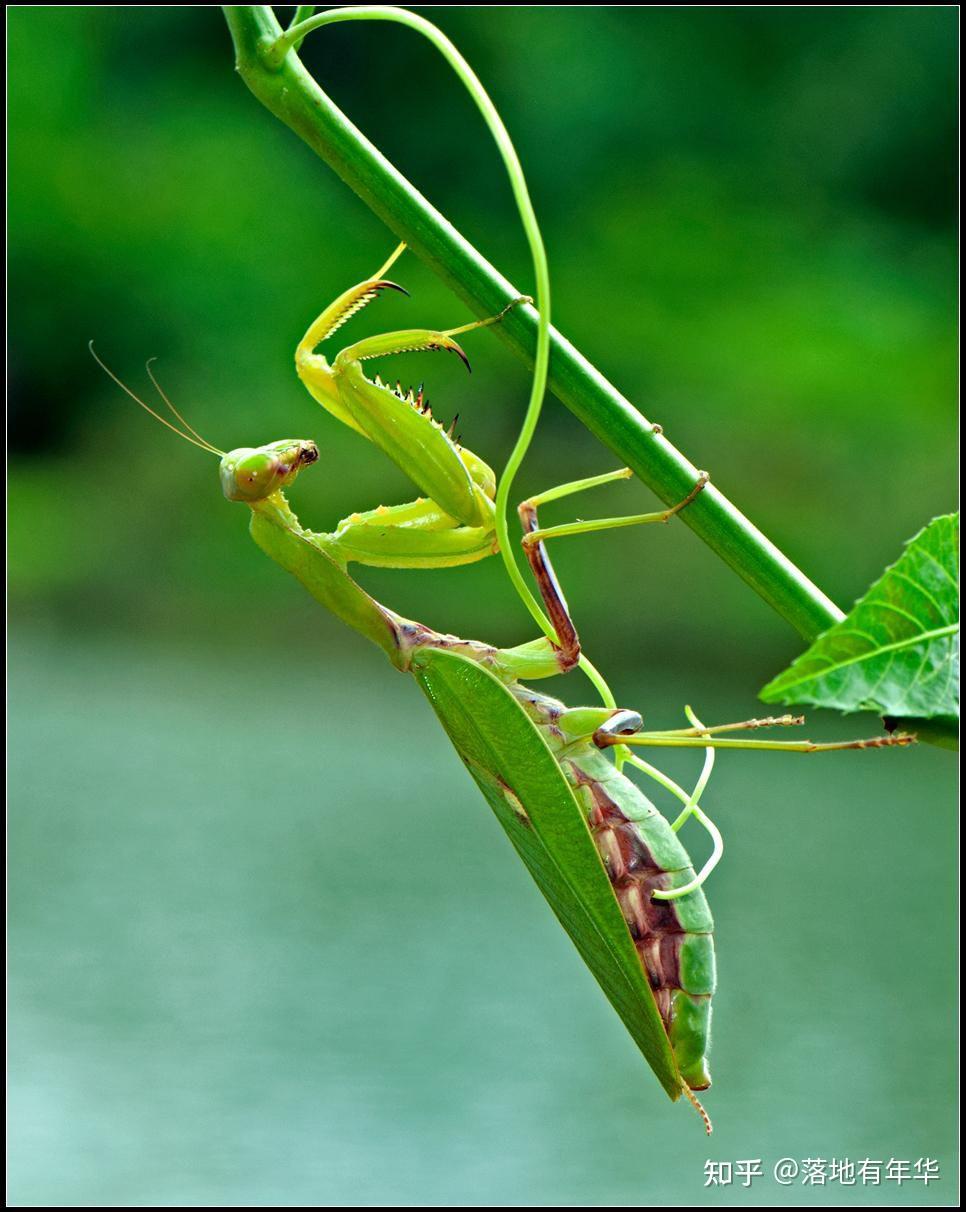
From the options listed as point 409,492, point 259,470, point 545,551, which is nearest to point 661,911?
point 545,551

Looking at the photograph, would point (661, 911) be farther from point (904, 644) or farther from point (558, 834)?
point (904, 644)

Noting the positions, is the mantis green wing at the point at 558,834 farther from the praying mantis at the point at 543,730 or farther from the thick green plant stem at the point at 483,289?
the thick green plant stem at the point at 483,289

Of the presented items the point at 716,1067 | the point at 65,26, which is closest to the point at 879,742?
the point at 716,1067

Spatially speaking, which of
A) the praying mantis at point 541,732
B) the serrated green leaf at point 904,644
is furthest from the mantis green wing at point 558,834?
the serrated green leaf at point 904,644

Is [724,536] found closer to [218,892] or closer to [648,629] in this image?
[218,892]

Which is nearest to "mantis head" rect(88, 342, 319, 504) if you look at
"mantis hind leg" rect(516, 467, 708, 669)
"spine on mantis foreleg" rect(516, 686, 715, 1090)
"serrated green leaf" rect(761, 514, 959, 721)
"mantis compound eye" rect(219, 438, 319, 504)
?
"mantis compound eye" rect(219, 438, 319, 504)

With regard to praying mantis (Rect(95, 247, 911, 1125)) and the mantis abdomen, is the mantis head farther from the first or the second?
the mantis abdomen
